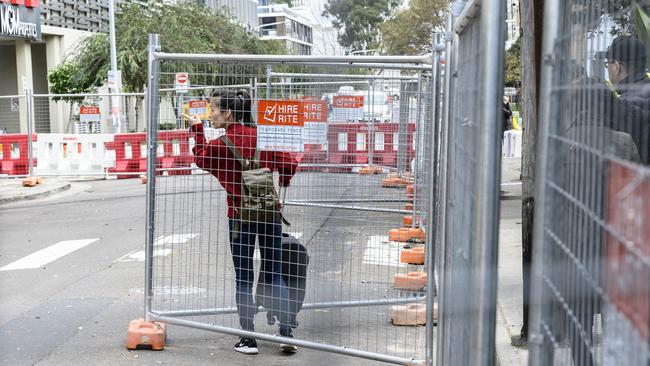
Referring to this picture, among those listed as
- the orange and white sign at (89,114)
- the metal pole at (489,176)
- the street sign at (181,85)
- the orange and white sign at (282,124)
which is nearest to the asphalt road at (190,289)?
the street sign at (181,85)

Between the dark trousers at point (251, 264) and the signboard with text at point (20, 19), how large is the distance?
3123cm

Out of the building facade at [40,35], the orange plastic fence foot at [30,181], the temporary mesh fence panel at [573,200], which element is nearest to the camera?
the temporary mesh fence panel at [573,200]

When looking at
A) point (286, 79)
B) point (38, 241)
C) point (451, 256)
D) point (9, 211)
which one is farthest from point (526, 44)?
point (9, 211)

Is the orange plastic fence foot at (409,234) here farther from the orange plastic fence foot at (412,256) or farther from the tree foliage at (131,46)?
the tree foliage at (131,46)

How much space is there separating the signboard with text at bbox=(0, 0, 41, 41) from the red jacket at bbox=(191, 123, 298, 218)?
31.1 meters

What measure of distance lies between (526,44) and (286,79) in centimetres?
231

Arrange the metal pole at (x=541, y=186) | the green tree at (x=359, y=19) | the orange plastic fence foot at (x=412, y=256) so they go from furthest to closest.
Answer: the green tree at (x=359, y=19)
the orange plastic fence foot at (x=412, y=256)
the metal pole at (x=541, y=186)

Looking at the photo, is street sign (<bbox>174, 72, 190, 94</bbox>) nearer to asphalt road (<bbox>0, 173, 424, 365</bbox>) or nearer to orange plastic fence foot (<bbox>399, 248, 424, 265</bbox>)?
asphalt road (<bbox>0, 173, 424, 365</bbox>)

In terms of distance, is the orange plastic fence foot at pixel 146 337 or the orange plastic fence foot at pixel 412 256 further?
the orange plastic fence foot at pixel 412 256

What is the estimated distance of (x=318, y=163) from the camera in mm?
6836

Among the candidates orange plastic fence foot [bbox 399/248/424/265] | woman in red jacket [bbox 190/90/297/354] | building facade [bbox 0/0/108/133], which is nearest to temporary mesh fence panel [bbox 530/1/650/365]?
woman in red jacket [bbox 190/90/297/354]

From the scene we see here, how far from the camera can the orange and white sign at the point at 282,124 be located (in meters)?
5.95

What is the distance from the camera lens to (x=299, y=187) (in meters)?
6.95

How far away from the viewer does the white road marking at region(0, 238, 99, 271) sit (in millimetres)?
9945
